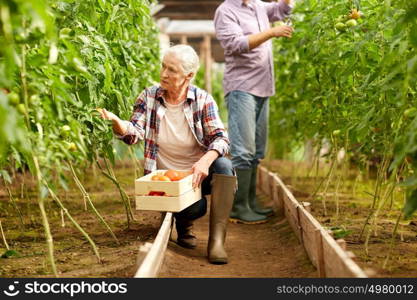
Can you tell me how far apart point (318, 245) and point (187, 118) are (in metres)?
1.03

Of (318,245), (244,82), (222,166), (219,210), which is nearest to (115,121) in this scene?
(222,166)

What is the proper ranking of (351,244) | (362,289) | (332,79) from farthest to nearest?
(332,79) < (351,244) < (362,289)

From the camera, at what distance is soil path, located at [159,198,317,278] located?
295 centimetres

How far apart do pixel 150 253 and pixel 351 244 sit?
122 cm

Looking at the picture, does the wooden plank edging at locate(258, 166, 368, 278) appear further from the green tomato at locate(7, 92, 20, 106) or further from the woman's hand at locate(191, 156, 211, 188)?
the green tomato at locate(7, 92, 20, 106)

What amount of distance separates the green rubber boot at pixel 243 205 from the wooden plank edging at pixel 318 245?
0.21m

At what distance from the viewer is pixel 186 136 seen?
336 centimetres

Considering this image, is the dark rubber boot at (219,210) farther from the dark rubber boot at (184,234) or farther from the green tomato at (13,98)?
the green tomato at (13,98)

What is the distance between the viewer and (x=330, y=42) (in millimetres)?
3910

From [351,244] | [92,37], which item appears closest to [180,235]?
[351,244]

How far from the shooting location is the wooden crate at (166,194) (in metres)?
2.97

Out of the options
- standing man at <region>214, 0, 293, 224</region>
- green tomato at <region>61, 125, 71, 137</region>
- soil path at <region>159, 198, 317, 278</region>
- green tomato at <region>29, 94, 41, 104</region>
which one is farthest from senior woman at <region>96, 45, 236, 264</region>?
standing man at <region>214, 0, 293, 224</region>

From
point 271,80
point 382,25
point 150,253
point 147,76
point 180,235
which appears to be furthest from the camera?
point 147,76

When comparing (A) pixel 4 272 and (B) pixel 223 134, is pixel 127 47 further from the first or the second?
(A) pixel 4 272
